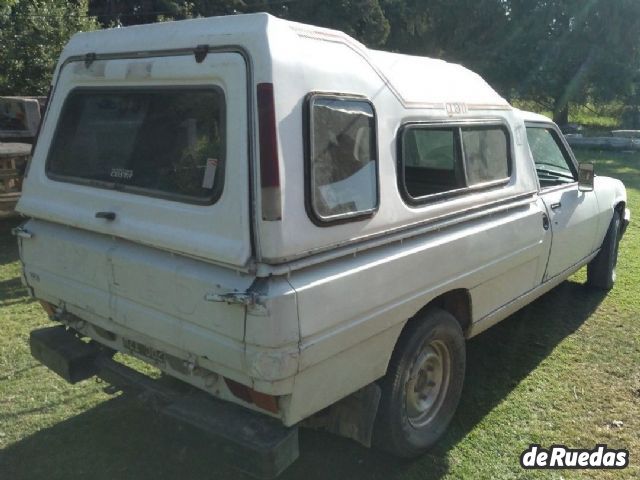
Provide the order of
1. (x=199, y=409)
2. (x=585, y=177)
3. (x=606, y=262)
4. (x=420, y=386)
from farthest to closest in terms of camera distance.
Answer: (x=606, y=262), (x=585, y=177), (x=420, y=386), (x=199, y=409)

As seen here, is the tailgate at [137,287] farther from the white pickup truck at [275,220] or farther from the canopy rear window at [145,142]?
the canopy rear window at [145,142]

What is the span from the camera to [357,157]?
2754 millimetres

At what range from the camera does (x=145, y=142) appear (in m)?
2.94

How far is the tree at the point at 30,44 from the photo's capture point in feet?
39.6

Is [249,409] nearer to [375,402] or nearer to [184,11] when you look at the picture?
[375,402]

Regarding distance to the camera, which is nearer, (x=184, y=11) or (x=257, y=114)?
(x=257, y=114)

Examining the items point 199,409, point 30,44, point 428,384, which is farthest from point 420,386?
point 30,44

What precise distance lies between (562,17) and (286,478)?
2963 centimetres

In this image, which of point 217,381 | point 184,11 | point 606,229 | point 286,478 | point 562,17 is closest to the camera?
point 217,381

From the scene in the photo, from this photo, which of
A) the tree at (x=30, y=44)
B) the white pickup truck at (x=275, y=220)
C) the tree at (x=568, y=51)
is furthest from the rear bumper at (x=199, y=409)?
the tree at (x=568, y=51)

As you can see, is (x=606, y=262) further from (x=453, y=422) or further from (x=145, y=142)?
(x=145, y=142)

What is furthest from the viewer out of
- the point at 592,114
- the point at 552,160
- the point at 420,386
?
the point at 592,114

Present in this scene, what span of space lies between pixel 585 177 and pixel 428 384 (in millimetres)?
2432

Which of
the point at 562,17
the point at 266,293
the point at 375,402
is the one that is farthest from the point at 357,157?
the point at 562,17
